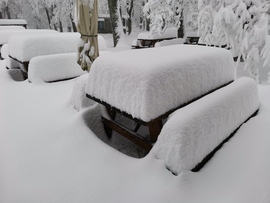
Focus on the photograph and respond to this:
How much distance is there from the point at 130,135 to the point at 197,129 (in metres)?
0.99

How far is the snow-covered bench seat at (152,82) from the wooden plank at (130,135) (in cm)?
13

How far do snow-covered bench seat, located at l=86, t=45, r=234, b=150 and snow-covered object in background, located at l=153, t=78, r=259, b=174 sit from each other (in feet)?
0.63

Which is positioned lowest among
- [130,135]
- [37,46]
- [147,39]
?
[130,135]

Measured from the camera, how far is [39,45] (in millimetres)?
6324

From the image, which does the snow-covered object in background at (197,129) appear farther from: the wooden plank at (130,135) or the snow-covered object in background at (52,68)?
the snow-covered object in background at (52,68)

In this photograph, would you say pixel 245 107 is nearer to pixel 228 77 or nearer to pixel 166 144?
pixel 228 77

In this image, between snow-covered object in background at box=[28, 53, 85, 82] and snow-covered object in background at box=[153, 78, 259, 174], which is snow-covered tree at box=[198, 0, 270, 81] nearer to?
snow-covered object in background at box=[153, 78, 259, 174]

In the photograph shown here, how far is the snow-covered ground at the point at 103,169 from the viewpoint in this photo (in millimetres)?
2238

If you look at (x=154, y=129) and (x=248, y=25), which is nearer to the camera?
(x=154, y=129)

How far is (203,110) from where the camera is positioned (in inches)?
104

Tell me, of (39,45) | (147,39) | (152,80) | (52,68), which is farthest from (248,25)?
(147,39)

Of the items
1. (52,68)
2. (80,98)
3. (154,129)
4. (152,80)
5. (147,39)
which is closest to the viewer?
(152,80)

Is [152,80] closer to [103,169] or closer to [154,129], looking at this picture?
[154,129]

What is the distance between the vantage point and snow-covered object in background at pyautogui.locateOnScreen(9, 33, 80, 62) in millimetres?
6156
